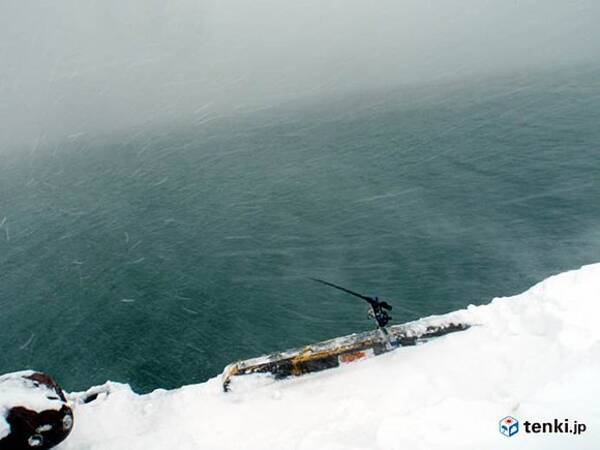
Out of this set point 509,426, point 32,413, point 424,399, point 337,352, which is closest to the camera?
point 509,426

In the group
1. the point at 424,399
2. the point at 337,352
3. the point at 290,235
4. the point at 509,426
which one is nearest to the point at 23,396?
the point at 337,352

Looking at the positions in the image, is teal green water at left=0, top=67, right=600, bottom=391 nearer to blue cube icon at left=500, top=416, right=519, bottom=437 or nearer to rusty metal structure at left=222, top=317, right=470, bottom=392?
rusty metal structure at left=222, top=317, right=470, bottom=392

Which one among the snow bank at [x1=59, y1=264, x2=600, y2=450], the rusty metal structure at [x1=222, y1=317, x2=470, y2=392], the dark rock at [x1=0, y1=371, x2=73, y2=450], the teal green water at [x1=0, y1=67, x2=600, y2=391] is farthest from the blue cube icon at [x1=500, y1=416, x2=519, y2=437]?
the teal green water at [x1=0, y1=67, x2=600, y2=391]

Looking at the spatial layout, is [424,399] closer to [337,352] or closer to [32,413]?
[337,352]

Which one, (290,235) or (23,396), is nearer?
(23,396)

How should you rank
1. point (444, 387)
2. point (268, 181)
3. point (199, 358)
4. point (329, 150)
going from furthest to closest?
point (329, 150), point (268, 181), point (199, 358), point (444, 387)

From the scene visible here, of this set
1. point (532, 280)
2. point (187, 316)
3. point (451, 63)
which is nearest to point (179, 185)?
point (187, 316)

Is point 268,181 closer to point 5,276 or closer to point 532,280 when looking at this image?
point 5,276
